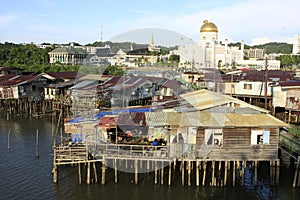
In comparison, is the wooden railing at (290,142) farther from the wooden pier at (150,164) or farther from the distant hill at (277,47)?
the distant hill at (277,47)

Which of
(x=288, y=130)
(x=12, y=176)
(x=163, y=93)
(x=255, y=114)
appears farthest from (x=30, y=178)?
(x=163, y=93)

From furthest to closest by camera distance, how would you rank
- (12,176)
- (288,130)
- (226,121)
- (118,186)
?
(288,130) < (12,176) < (118,186) < (226,121)

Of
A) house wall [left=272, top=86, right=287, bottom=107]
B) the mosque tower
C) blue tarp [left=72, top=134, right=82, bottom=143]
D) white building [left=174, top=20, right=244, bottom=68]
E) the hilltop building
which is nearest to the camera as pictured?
blue tarp [left=72, top=134, right=82, bottom=143]

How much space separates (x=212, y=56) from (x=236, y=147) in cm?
6016

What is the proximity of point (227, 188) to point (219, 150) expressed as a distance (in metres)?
2.33

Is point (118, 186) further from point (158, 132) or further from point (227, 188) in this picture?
point (227, 188)

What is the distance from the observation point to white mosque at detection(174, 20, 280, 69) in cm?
6838

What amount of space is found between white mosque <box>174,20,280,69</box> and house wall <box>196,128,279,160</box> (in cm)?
5119

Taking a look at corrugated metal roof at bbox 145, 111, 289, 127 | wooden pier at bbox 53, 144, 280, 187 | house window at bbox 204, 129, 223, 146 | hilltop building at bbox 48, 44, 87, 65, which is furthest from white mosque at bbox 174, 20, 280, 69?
house window at bbox 204, 129, 223, 146

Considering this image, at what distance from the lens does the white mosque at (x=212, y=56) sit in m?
68.4

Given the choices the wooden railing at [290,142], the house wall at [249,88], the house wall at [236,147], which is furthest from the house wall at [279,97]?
the house wall at [236,147]

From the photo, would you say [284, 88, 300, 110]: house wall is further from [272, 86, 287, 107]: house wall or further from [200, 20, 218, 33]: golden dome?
[200, 20, 218, 33]: golden dome

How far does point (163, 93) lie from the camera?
35781 mm

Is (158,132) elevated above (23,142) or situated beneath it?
elevated above
